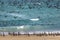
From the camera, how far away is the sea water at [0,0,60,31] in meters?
4.26

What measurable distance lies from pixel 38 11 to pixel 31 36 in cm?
119

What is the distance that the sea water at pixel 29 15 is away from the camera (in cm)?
426

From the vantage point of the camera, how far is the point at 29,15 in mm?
4699

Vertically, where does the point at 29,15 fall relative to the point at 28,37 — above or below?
above

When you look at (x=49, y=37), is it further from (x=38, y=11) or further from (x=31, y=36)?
(x=38, y=11)

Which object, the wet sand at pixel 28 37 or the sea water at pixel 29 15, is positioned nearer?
the wet sand at pixel 28 37

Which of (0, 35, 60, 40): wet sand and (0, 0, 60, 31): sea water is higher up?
(0, 0, 60, 31): sea water

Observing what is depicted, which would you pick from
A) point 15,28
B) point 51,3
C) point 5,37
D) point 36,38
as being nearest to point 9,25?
point 15,28

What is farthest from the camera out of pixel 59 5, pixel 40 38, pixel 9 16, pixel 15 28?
pixel 59 5

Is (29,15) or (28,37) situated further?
(29,15)

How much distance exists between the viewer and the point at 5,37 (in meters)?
3.76

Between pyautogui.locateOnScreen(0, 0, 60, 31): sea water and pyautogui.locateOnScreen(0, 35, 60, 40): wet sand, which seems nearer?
pyautogui.locateOnScreen(0, 35, 60, 40): wet sand

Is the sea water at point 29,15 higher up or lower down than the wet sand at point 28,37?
higher up

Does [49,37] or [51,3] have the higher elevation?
[51,3]
